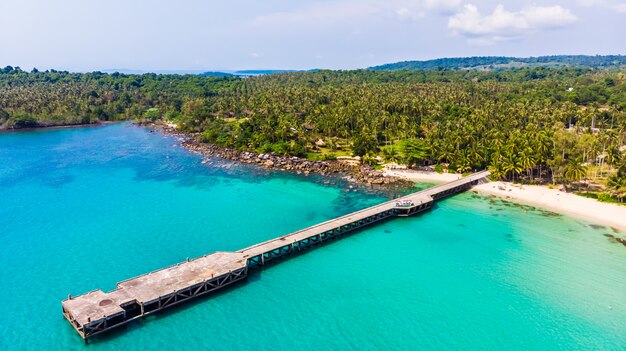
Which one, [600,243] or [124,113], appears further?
[124,113]

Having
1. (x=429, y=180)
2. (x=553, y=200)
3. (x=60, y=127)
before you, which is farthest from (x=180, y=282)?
(x=60, y=127)

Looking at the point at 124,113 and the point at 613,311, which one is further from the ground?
the point at 124,113

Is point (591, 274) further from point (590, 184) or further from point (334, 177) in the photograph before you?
point (334, 177)

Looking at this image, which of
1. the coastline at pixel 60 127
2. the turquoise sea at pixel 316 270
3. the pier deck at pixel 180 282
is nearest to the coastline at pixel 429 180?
the turquoise sea at pixel 316 270

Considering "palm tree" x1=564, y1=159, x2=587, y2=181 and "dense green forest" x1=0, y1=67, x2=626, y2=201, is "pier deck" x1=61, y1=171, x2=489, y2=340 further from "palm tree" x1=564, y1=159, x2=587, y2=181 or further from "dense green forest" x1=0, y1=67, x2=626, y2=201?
"dense green forest" x1=0, y1=67, x2=626, y2=201

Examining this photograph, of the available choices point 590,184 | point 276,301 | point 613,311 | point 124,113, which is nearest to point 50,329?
point 276,301

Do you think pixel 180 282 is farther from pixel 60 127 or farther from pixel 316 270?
pixel 60 127
